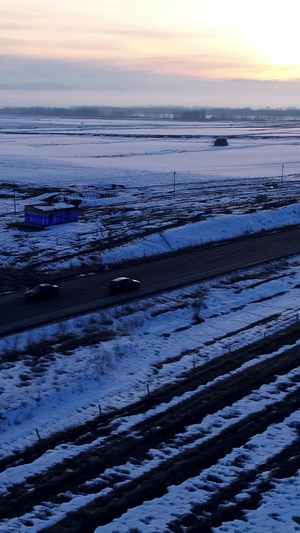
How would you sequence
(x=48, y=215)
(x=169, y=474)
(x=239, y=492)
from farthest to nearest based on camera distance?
1. (x=48, y=215)
2. (x=169, y=474)
3. (x=239, y=492)

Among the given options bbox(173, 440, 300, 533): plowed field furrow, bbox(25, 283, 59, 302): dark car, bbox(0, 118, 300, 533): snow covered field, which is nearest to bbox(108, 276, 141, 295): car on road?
bbox(0, 118, 300, 533): snow covered field

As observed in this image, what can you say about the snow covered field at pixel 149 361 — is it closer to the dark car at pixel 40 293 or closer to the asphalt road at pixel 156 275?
the asphalt road at pixel 156 275

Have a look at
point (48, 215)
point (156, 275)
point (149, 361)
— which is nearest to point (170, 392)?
point (149, 361)

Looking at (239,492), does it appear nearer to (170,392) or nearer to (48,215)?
(170,392)

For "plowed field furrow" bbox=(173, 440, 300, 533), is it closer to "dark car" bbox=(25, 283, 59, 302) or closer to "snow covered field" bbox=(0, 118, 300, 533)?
"snow covered field" bbox=(0, 118, 300, 533)

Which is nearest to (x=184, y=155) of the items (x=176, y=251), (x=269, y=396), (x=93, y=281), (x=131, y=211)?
(x=131, y=211)

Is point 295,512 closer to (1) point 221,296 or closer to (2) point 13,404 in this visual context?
(2) point 13,404
